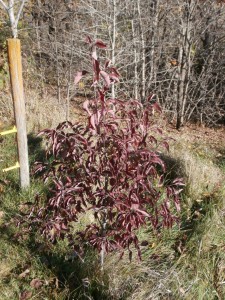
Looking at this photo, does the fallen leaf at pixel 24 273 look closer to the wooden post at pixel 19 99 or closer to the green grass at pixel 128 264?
the green grass at pixel 128 264

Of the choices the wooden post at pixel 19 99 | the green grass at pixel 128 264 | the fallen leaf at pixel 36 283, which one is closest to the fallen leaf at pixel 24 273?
the green grass at pixel 128 264

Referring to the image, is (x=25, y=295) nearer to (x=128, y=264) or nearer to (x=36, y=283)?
(x=36, y=283)

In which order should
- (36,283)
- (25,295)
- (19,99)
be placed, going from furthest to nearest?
(19,99)
(36,283)
(25,295)

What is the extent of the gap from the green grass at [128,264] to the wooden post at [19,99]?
231 mm

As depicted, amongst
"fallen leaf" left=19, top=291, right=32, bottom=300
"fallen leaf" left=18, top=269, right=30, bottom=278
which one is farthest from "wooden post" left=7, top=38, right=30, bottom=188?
"fallen leaf" left=19, top=291, right=32, bottom=300

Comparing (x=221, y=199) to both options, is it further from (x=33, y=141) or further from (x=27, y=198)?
(x=33, y=141)

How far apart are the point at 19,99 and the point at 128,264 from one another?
2013mm

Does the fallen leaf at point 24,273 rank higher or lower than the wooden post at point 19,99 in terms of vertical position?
lower

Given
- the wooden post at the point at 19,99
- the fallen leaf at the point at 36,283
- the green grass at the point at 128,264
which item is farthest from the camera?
the wooden post at the point at 19,99

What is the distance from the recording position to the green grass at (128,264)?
2.75 m

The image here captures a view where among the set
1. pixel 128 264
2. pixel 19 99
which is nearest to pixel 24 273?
pixel 128 264

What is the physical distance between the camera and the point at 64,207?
2.43m

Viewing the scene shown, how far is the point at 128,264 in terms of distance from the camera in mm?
3006

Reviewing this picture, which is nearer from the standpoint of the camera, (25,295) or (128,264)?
(25,295)
